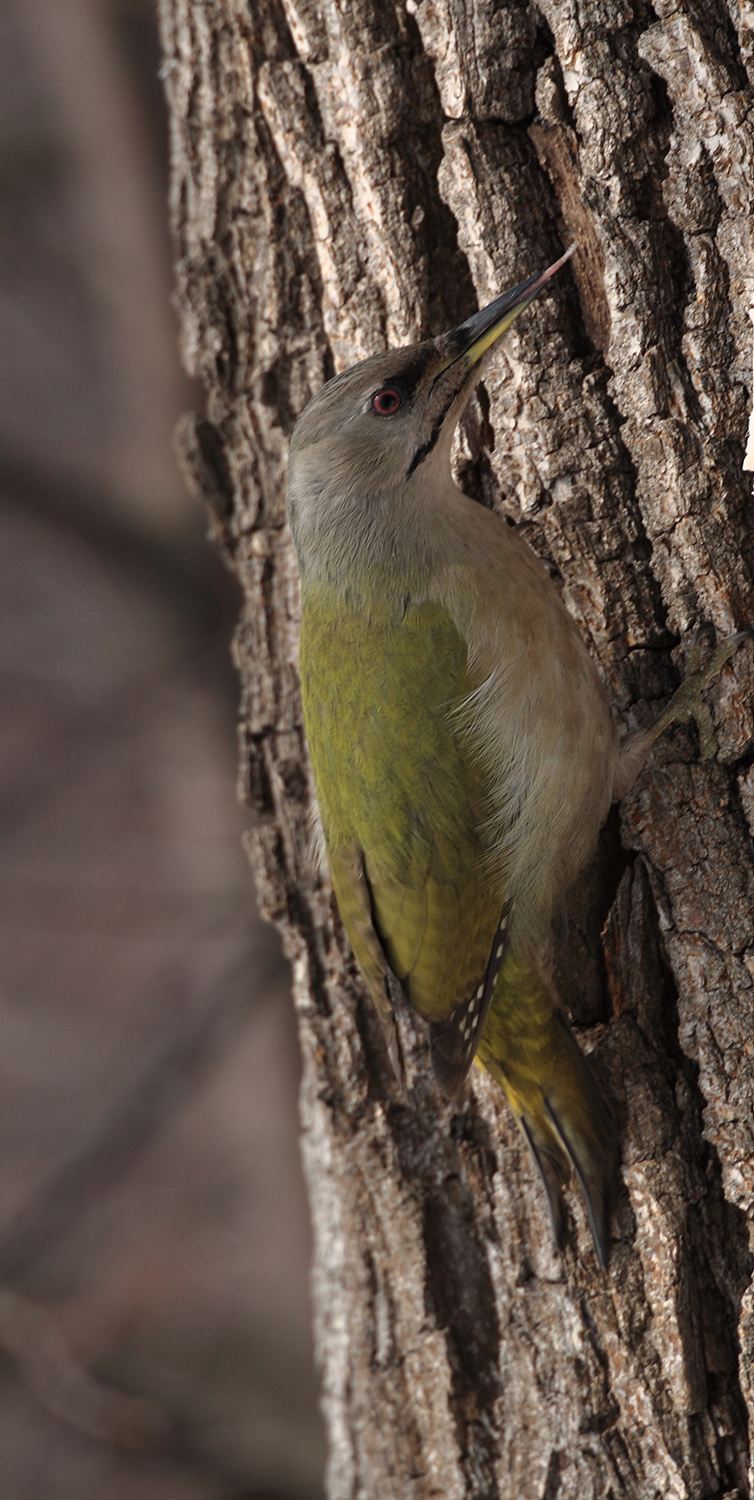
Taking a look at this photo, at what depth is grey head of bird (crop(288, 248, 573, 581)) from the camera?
250 cm

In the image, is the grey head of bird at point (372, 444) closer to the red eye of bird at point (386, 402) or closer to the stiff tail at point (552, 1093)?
the red eye of bird at point (386, 402)

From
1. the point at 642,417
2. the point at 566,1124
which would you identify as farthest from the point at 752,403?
the point at 566,1124

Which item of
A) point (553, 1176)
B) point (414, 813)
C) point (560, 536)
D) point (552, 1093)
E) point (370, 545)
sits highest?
point (370, 545)

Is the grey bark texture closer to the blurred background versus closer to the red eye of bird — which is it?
the red eye of bird

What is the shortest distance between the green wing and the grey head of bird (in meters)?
0.32

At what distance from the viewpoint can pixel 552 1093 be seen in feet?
8.05

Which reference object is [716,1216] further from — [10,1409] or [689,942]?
[10,1409]

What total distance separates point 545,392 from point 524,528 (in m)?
0.31

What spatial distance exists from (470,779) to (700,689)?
540mm

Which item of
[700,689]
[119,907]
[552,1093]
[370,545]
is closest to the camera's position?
[700,689]

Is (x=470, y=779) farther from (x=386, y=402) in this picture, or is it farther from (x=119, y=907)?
(x=119, y=907)

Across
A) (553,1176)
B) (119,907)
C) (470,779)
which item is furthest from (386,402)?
(119,907)

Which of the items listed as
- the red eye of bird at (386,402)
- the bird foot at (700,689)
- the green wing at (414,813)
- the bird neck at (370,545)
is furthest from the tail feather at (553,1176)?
the red eye of bird at (386,402)

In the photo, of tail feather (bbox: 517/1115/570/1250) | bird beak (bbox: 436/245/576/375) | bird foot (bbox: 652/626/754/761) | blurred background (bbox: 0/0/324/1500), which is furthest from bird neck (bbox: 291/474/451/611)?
blurred background (bbox: 0/0/324/1500)
